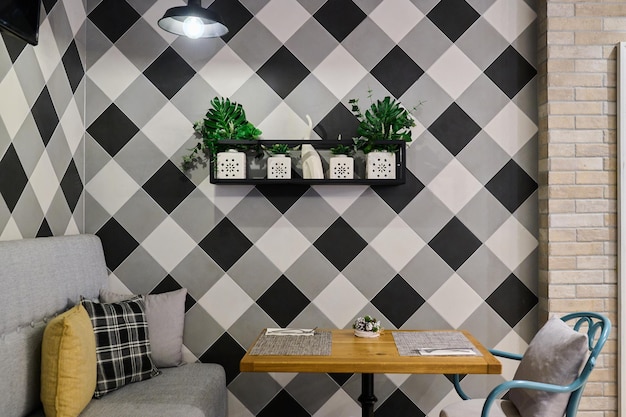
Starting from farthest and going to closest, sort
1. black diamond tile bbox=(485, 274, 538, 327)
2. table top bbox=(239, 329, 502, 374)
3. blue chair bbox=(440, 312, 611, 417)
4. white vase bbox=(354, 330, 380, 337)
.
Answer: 1. black diamond tile bbox=(485, 274, 538, 327)
2. white vase bbox=(354, 330, 380, 337)
3. table top bbox=(239, 329, 502, 374)
4. blue chair bbox=(440, 312, 611, 417)

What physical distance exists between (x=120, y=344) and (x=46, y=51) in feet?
4.65

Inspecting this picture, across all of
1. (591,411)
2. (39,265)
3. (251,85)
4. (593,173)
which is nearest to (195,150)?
(251,85)

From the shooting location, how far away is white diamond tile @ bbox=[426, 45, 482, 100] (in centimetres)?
314

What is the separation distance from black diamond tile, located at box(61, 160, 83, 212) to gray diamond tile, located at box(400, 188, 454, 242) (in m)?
1.72

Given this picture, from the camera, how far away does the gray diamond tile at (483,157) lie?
3121 millimetres

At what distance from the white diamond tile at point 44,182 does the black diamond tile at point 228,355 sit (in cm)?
111

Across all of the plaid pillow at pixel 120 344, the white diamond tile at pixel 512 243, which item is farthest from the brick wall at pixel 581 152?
the plaid pillow at pixel 120 344

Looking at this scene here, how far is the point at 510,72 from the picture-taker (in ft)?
10.3

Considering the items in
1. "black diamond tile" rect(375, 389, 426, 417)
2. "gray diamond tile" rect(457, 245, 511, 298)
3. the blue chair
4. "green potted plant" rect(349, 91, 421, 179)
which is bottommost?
"black diamond tile" rect(375, 389, 426, 417)

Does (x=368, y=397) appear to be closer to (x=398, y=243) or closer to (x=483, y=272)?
(x=398, y=243)

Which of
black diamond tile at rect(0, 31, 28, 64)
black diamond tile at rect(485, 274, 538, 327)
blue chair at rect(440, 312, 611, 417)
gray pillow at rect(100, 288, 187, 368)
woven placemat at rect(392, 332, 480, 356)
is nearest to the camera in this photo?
blue chair at rect(440, 312, 611, 417)

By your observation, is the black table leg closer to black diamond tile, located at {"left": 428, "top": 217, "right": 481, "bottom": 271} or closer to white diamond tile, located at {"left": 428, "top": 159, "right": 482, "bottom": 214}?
black diamond tile, located at {"left": 428, "top": 217, "right": 481, "bottom": 271}

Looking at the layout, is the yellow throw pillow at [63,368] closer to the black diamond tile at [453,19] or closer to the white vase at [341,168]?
A: the white vase at [341,168]

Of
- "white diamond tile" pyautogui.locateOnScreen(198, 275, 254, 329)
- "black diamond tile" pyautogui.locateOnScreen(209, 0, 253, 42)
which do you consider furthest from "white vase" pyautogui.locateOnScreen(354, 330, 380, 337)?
"black diamond tile" pyautogui.locateOnScreen(209, 0, 253, 42)
